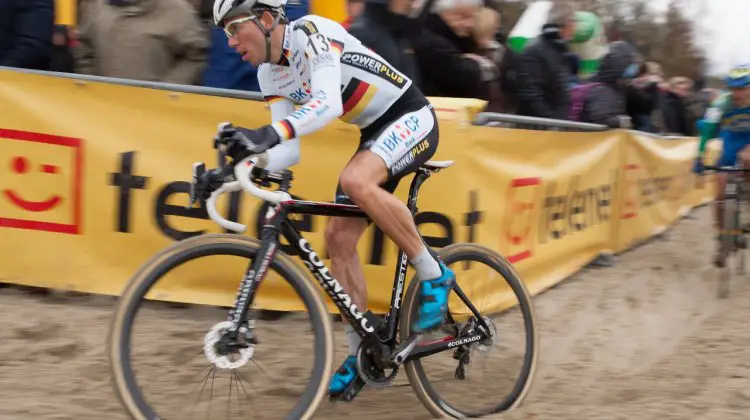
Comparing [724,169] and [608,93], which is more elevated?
[608,93]

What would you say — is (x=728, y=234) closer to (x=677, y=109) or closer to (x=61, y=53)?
(x=61, y=53)

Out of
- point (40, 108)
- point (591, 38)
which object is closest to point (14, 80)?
point (40, 108)

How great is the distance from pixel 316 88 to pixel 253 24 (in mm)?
384

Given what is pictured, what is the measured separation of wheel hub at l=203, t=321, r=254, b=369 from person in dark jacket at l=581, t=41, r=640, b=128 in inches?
240

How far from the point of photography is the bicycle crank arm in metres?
3.97

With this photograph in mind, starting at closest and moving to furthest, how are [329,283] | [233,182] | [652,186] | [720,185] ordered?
[233,182]
[329,283]
[720,185]
[652,186]

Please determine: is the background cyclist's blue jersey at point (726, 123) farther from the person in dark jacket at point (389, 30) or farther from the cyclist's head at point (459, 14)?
the person in dark jacket at point (389, 30)

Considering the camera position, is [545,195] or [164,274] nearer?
Answer: [164,274]

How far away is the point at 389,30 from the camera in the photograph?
6027 millimetres

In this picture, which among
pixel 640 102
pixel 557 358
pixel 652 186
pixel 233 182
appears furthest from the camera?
pixel 640 102

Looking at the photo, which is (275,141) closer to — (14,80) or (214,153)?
(214,153)

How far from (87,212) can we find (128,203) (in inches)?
10.7

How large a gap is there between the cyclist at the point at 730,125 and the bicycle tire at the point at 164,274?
230 inches

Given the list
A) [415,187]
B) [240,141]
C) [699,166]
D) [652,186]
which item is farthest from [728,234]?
[240,141]
